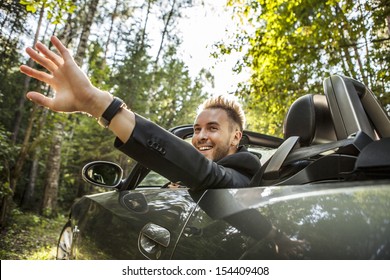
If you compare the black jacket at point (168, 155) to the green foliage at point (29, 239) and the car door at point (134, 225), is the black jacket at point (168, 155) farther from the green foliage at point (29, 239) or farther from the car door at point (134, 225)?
the green foliage at point (29, 239)

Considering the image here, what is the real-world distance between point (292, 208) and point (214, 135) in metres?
1.19

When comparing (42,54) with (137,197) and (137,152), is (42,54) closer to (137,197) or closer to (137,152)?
(137,152)

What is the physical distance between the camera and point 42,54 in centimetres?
156

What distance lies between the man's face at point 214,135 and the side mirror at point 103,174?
27.5 inches

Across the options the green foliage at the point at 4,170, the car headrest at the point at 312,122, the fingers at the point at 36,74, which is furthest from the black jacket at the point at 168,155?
the green foliage at the point at 4,170

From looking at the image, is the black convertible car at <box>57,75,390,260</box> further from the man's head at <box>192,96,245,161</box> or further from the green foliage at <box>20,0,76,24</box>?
the green foliage at <box>20,0,76,24</box>

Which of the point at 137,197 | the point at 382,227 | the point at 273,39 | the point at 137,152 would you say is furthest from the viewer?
the point at 273,39

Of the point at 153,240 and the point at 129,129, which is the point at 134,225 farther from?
the point at 129,129

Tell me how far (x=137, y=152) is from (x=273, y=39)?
592cm

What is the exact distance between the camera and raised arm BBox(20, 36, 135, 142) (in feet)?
4.60

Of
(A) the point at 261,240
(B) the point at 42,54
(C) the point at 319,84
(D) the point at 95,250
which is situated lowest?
(D) the point at 95,250

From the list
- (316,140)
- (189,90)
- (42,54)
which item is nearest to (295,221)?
(316,140)

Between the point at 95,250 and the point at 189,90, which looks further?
the point at 189,90

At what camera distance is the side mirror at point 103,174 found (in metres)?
2.55
